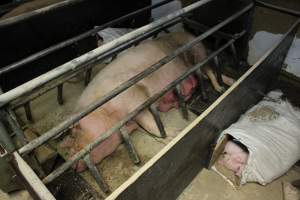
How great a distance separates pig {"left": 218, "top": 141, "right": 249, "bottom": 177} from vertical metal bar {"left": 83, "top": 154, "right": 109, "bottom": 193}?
920mm

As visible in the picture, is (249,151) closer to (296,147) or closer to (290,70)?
(296,147)

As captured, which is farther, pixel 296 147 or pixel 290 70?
pixel 290 70

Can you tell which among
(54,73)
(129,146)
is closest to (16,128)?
(54,73)

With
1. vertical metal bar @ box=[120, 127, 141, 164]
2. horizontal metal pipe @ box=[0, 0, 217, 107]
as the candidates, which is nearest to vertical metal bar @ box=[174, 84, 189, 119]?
vertical metal bar @ box=[120, 127, 141, 164]

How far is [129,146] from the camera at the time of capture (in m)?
1.67

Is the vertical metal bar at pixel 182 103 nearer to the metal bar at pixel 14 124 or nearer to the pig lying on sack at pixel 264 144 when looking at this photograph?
the pig lying on sack at pixel 264 144

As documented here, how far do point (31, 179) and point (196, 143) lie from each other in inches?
35.6

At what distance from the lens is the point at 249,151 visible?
1.87 m

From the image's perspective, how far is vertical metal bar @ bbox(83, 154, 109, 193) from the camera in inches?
56.4

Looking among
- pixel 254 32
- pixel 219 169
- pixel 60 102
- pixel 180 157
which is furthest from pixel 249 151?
pixel 60 102

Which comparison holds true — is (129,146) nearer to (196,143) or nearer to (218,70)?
(196,143)

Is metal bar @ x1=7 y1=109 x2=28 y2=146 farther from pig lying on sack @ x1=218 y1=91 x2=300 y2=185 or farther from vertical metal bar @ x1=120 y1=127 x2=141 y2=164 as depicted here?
pig lying on sack @ x1=218 y1=91 x2=300 y2=185

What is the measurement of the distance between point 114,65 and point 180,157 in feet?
2.74

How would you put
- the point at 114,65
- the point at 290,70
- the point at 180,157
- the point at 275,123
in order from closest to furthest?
the point at 180,157 < the point at 114,65 < the point at 275,123 < the point at 290,70
